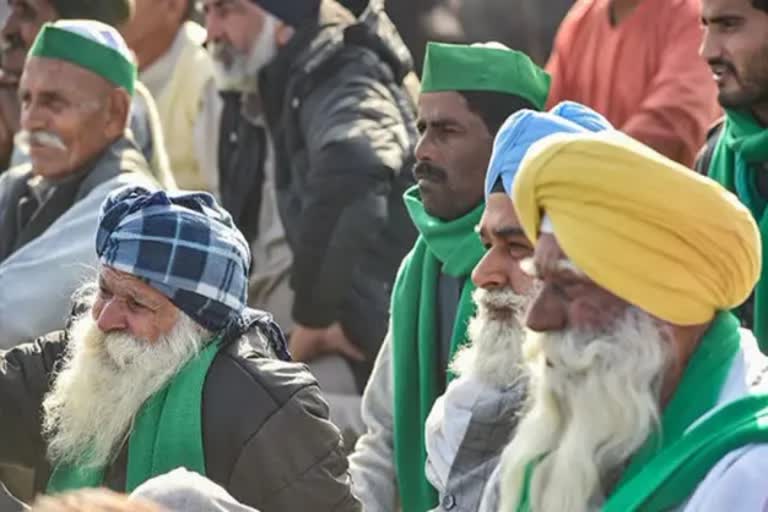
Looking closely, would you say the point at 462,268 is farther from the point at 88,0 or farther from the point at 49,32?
the point at 88,0

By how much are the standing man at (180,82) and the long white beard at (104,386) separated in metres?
3.79

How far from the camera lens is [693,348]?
17.4 ft

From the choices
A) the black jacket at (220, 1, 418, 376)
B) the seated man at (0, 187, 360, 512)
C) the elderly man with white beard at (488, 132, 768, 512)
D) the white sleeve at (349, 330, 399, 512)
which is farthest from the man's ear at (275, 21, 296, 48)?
the elderly man with white beard at (488, 132, 768, 512)

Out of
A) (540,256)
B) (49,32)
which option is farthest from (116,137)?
(540,256)

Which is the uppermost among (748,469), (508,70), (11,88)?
Answer: (748,469)

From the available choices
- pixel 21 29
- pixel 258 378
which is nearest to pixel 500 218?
pixel 258 378

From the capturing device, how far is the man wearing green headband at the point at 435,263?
23.3ft

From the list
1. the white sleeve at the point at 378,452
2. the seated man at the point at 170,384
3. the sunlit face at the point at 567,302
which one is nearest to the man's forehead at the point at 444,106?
the white sleeve at the point at 378,452

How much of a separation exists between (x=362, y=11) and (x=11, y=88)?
1.55 meters

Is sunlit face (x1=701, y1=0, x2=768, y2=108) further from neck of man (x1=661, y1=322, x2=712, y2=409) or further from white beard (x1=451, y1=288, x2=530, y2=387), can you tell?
neck of man (x1=661, y1=322, x2=712, y2=409)

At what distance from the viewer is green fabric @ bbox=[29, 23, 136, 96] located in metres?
8.50

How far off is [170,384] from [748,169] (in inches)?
68.8

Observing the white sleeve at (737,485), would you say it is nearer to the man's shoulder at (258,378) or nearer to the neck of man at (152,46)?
the man's shoulder at (258,378)

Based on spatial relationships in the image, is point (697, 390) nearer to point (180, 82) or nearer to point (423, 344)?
point (423, 344)
